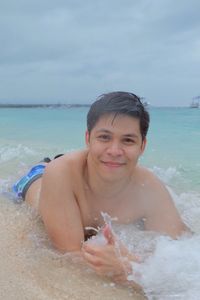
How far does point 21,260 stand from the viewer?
8.26 feet

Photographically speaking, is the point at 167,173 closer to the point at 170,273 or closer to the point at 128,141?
the point at 128,141

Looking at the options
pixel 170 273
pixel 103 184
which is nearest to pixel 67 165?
pixel 103 184

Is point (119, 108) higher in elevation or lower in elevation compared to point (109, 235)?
higher

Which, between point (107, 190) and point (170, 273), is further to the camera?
point (107, 190)

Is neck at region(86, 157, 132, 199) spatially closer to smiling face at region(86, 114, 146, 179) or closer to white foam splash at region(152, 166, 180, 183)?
smiling face at region(86, 114, 146, 179)

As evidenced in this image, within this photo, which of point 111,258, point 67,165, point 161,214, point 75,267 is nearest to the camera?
point 111,258

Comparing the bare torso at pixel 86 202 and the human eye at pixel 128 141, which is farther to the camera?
the bare torso at pixel 86 202

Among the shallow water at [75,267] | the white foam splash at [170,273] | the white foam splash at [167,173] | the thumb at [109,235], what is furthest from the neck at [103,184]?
the white foam splash at [167,173]

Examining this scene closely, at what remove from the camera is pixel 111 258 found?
2324mm

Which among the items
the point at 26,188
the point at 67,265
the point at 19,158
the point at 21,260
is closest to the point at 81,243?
the point at 67,265

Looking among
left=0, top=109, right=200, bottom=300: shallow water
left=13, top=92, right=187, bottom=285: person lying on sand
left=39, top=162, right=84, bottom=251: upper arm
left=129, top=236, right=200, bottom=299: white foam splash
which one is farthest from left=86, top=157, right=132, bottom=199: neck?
left=129, top=236, right=200, bottom=299: white foam splash

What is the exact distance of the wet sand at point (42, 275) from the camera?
7.11 feet

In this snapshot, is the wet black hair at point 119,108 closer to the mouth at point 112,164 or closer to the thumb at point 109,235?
the mouth at point 112,164

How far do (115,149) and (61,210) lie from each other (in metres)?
0.53
